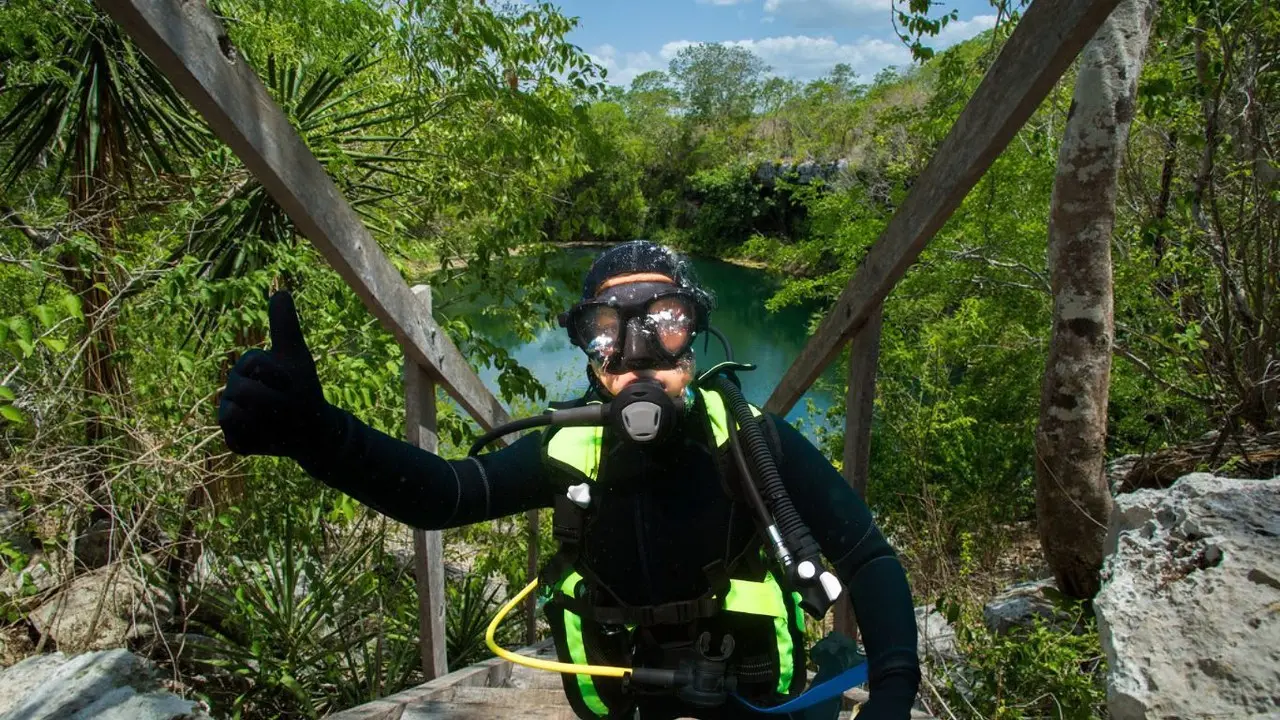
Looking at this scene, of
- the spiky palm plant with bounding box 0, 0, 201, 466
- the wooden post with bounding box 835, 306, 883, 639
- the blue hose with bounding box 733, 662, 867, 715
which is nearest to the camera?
the blue hose with bounding box 733, 662, 867, 715

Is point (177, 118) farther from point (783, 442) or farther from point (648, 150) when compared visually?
point (648, 150)

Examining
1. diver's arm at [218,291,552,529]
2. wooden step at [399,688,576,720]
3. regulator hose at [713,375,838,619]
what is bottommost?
wooden step at [399,688,576,720]

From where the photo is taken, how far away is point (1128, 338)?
251 inches

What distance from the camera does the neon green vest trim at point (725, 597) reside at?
1.45 m

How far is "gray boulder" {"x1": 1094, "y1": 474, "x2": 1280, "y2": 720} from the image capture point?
1.39 meters

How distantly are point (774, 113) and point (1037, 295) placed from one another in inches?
1238

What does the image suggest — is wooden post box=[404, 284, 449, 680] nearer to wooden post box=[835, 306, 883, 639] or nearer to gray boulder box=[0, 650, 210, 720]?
gray boulder box=[0, 650, 210, 720]

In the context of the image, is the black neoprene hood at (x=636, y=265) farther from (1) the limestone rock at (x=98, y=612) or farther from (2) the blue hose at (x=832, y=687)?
(1) the limestone rock at (x=98, y=612)

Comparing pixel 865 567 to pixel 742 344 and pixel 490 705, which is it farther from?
pixel 742 344

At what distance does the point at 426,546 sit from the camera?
A: 226cm

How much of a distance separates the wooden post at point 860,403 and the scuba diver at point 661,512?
57 centimetres

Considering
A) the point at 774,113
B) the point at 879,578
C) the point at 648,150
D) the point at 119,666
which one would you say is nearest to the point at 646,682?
the point at 879,578

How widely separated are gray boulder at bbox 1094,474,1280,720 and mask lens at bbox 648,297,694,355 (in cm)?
104

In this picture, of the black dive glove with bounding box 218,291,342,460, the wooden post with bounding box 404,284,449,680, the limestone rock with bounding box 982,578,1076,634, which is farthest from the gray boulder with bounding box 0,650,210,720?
the limestone rock with bounding box 982,578,1076,634
